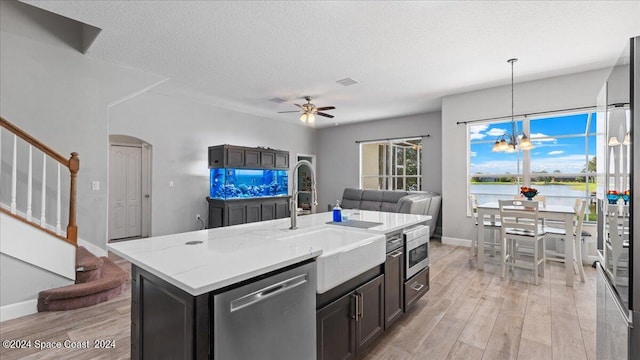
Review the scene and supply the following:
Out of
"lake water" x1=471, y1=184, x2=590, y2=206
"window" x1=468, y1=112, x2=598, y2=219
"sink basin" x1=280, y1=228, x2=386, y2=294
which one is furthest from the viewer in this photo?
"lake water" x1=471, y1=184, x2=590, y2=206

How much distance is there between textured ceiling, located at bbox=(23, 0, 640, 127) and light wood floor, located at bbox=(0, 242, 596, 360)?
2.75 m

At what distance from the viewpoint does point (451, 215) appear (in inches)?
210

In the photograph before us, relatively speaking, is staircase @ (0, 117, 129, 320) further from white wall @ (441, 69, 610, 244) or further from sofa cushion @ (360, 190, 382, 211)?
white wall @ (441, 69, 610, 244)

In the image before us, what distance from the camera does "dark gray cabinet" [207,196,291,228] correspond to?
5551 mm

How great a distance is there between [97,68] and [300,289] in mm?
4307

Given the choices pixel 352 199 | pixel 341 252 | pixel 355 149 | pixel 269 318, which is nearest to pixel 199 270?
pixel 269 318

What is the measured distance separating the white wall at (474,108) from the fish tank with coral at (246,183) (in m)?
3.69

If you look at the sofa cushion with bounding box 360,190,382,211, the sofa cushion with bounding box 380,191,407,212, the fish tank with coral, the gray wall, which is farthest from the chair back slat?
the gray wall

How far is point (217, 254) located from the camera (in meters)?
1.44

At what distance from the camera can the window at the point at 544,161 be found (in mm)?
4355

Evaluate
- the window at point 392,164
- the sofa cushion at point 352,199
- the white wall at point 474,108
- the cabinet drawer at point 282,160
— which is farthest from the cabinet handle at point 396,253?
the window at point 392,164

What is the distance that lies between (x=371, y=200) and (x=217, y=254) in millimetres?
5423

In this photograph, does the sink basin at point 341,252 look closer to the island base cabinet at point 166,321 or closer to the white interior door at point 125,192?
the island base cabinet at point 166,321

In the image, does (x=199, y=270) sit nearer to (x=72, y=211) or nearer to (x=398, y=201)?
(x=72, y=211)
